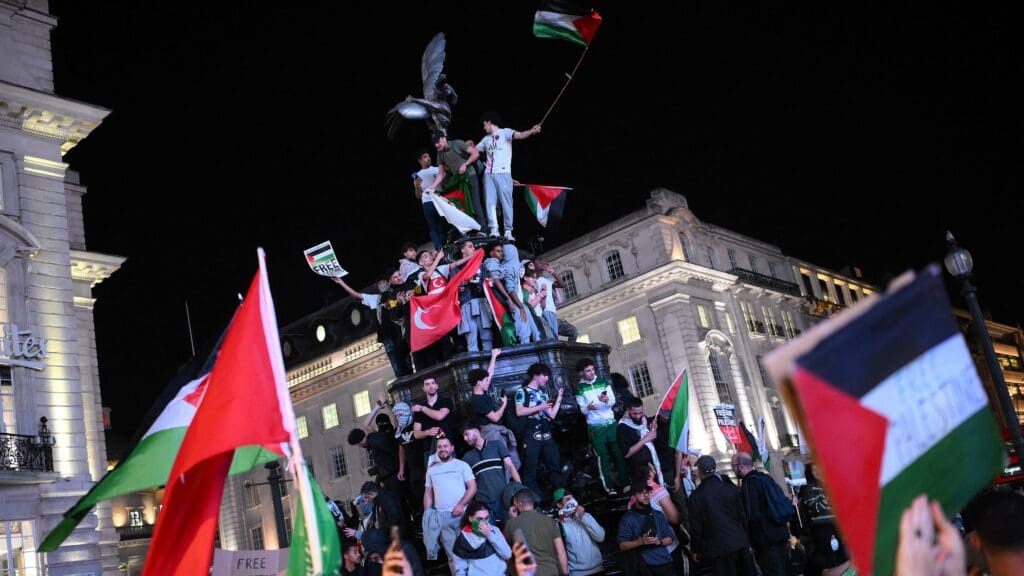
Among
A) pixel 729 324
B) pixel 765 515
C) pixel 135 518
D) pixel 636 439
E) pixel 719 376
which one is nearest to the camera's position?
pixel 765 515

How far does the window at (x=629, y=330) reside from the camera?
2112 inches

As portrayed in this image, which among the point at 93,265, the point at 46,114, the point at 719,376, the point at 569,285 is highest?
the point at 569,285

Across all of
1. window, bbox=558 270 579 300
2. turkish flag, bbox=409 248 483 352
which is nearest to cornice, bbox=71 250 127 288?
turkish flag, bbox=409 248 483 352

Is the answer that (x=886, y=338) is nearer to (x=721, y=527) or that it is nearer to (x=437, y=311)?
(x=721, y=527)

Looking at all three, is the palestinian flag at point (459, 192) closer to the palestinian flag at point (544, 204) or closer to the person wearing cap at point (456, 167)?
the person wearing cap at point (456, 167)

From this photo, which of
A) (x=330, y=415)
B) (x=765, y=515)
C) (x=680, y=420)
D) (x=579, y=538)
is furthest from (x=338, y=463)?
(x=765, y=515)

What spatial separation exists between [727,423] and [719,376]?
36.7m

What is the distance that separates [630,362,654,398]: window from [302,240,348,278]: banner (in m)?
38.2

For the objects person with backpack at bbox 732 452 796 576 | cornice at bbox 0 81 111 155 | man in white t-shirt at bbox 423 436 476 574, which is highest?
cornice at bbox 0 81 111 155

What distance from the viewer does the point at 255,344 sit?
463cm

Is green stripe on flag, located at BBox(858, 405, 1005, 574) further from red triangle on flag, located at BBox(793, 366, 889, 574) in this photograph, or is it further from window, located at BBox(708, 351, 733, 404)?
window, located at BBox(708, 351, 733, 404)

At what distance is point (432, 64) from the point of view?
654 inches

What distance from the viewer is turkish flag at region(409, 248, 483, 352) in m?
13.9

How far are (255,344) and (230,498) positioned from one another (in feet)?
216
